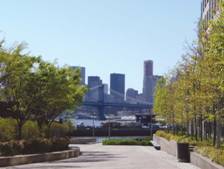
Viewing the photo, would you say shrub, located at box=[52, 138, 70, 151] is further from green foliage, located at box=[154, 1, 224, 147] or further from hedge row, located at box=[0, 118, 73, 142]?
green foliage, located at box=[154, 1, 224, 147]

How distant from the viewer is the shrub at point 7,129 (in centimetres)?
3647

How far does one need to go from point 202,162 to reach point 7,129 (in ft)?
47.3

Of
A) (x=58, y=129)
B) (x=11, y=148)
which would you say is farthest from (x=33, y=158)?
(x=58, y=129)

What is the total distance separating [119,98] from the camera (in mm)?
134375

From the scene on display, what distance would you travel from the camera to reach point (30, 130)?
42156 mm

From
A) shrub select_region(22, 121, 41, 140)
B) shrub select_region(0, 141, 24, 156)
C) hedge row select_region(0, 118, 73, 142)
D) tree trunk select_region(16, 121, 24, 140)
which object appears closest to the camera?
shrub select_region(0, 141, 24, 156)

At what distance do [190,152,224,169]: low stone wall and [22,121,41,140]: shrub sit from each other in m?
12.5

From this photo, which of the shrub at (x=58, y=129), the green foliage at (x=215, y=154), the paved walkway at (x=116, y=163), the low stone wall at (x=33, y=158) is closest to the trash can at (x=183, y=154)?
the paved walkway at (x=116, y=163)

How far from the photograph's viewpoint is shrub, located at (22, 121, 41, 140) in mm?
40825

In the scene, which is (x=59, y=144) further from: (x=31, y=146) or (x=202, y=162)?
(x=202, y=162)

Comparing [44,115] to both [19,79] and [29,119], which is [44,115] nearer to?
[29,119]

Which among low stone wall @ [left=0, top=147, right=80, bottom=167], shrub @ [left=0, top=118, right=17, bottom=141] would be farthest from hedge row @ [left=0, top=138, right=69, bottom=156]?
shrub @ [left=0, top=118, right=17, bottom=141]

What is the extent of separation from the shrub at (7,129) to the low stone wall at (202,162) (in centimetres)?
1094

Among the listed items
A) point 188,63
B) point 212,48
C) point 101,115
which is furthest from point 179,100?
point 101,115
